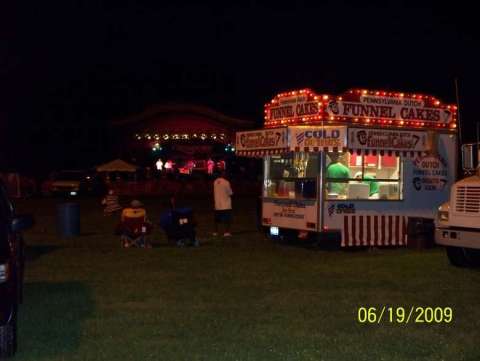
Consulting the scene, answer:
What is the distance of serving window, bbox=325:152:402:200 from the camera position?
16453mm

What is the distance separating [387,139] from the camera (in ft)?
53.5

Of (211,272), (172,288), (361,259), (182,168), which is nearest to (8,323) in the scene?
(172,288)

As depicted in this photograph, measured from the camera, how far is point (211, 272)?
12.7 meters

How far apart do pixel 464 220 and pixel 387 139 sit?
13.0 ft

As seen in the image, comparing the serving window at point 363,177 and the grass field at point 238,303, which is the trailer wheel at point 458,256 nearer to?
the grass field at point 238,303

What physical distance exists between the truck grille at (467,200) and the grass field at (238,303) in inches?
40.1

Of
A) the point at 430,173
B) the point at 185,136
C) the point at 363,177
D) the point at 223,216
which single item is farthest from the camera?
the point at 185,136

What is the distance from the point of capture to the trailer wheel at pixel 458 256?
43.0 feet

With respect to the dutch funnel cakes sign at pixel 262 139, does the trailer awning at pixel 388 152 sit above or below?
below

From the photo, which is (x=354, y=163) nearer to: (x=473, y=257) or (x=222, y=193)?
(x=222, y=193)

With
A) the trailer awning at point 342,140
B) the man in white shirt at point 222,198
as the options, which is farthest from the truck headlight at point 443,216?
the man in white shirt at point 222,198

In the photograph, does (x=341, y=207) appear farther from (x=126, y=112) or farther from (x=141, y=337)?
(x=126, y=112)

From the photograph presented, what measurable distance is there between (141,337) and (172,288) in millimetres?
3010
